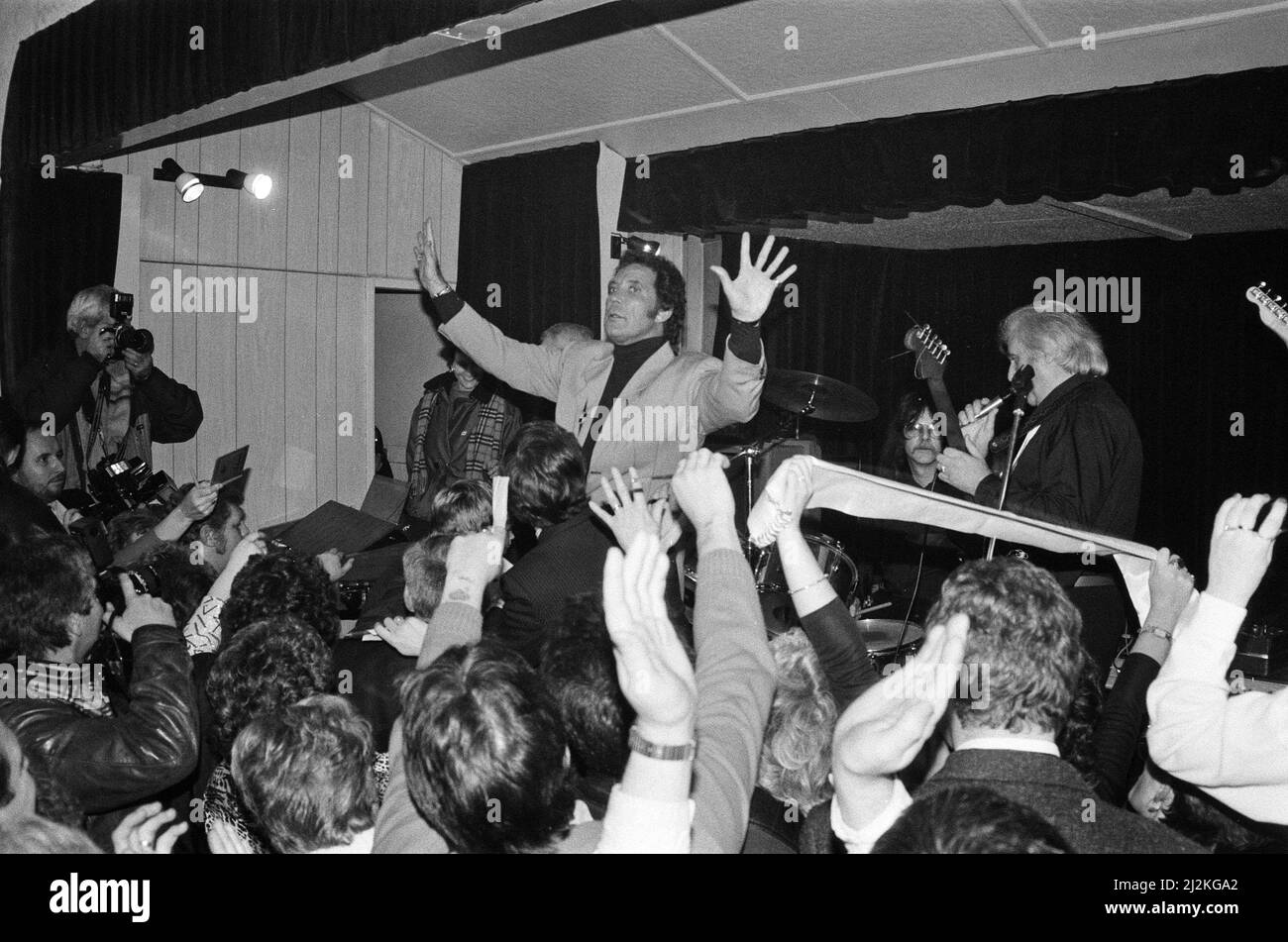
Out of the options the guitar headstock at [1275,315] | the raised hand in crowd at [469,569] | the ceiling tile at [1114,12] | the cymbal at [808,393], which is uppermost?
the ceiling tile at [1114,12]

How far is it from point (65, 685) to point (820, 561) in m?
2.44

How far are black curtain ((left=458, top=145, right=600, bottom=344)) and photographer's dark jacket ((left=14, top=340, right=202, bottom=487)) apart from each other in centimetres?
198

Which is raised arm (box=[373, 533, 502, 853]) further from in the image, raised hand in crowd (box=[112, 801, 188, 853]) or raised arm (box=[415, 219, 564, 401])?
raised arm (box=[415, 219, 564, 401])

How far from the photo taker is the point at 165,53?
156 inches

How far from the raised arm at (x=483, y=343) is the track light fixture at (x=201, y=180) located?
2.48 meters

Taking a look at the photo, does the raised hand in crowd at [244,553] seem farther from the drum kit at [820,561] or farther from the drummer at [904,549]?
the drummer at [904,549]

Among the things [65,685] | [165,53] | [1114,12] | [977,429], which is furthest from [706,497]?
[165,53]

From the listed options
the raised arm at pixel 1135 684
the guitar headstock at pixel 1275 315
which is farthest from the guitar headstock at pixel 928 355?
the raised arm at pixel 1135 684

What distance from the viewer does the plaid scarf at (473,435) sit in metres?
5.55

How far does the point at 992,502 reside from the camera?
2.69 metres

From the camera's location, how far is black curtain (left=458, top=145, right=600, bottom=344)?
6.18m

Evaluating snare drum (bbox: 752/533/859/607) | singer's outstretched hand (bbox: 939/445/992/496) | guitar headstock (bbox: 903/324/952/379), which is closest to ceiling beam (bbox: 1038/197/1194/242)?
guitar headstock (bbox: 903/324/952/379)

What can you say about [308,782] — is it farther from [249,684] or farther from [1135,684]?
[1135,684]
